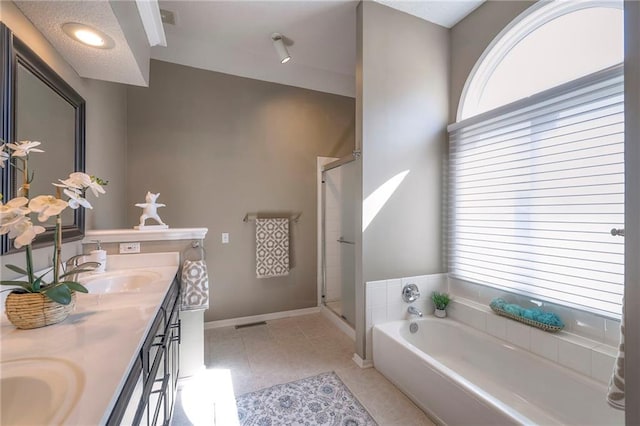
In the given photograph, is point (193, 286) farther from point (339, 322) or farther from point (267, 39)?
point (267, 39)

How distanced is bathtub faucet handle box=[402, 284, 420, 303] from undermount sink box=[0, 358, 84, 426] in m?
2.11

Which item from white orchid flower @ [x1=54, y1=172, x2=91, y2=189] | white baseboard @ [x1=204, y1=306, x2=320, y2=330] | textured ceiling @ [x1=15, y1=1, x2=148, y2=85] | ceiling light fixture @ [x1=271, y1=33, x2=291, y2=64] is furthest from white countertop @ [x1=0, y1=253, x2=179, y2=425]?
ceiling light fixture @ [x1=271, y1=33, x2=291, y2=64]

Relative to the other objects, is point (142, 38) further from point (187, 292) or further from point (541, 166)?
point (541, 166)

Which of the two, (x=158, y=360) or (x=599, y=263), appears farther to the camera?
(x=599, y=263)

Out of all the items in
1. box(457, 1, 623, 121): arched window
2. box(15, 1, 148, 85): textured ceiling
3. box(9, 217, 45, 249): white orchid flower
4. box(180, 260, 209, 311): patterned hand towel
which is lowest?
box(180, 260, 209, 311): patterned hand towel

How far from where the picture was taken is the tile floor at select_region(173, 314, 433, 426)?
1736mm

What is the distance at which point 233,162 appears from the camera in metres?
3.05

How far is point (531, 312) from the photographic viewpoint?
1.80m

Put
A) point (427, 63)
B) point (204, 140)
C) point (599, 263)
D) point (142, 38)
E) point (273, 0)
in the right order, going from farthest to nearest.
A: 1. point (204, 140)
2. point (427, 63)
3. point (273, 0)
4. point (142, 38)
5. point (599, 263)

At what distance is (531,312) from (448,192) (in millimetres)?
1106

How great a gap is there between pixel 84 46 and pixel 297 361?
8.28 feet

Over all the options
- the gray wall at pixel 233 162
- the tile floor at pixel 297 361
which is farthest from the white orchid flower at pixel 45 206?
the gray wall at pixel 233 162

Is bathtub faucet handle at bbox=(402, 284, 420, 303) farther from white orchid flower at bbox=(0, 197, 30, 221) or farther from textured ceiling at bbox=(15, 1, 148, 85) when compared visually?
textured ceiling at bbox=(15, 1, 148, 85)

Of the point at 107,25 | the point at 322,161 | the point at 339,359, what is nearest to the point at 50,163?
the point at 107,25
